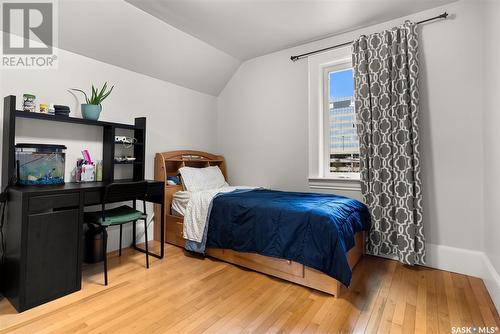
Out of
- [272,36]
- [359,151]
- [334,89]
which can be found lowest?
[359,151]

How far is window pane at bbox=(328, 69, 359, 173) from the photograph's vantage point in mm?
3035

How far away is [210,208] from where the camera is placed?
2.62m

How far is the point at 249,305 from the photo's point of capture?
1.80 metres

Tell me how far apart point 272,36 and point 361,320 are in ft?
9.82

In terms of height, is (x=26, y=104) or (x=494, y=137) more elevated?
(x=26, y=104)

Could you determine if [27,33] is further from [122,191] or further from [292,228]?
[292,228]

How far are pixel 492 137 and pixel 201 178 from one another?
9.45ft

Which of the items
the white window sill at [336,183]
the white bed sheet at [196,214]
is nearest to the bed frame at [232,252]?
the white bed sheet at [196,214]

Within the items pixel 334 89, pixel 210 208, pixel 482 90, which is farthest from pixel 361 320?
pixel 334 89

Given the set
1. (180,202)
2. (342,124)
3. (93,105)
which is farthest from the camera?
(342,124)

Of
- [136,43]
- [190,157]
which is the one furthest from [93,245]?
[136,43]

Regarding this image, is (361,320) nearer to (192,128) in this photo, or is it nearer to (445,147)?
(445,147)

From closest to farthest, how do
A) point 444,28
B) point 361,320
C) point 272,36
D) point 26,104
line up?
point 361,320, point 26,104, point 444,28, point 272,36

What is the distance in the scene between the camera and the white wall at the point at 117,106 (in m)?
2.26
